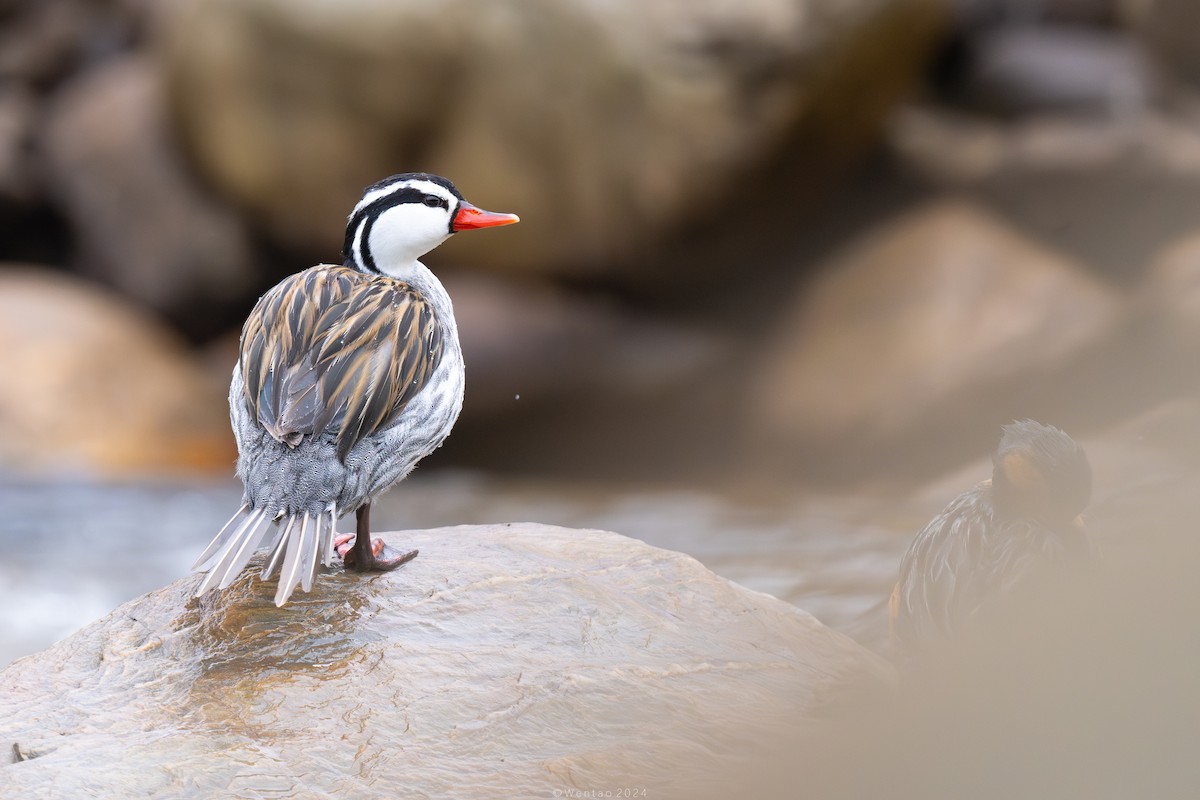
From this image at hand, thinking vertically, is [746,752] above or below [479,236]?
below

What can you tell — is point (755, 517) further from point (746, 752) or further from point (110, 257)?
point (110, 257)

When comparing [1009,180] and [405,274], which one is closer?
[405,274]

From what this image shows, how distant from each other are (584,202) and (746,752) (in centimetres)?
960

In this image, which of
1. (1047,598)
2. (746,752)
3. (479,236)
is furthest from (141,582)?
(1047,598)

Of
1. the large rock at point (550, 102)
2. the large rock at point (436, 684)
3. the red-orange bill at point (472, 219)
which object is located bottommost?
the large rock at point (436, 684)

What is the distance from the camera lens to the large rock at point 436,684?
3.38 meters

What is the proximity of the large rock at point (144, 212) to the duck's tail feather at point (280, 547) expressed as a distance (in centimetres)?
1092

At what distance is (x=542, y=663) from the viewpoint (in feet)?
13.0

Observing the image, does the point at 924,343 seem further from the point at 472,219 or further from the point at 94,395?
the point at 94,395

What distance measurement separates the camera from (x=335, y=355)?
14.4 ft

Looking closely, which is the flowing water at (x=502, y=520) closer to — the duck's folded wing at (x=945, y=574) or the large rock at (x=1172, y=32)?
the duck's folded wing at (x=945, y=574)

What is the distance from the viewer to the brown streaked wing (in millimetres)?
4211

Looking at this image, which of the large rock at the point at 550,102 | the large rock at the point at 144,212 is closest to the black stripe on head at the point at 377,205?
the large rock at the point at 550,102

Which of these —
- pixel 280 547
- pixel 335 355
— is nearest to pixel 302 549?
pixel 280 547
